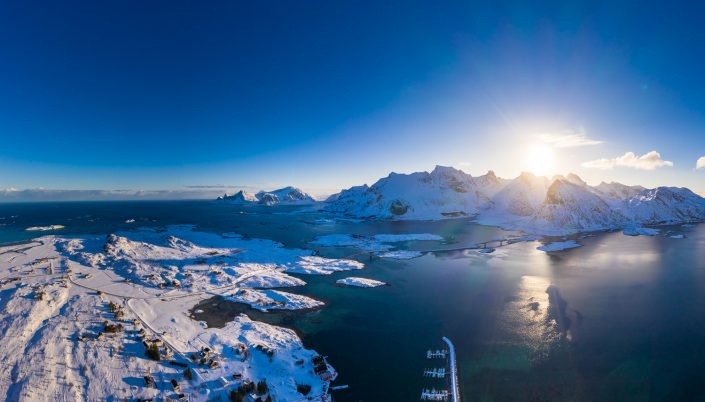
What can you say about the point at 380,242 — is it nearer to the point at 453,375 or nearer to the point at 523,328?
the point at 523,328

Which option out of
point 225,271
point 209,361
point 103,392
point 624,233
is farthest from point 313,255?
point 624,233

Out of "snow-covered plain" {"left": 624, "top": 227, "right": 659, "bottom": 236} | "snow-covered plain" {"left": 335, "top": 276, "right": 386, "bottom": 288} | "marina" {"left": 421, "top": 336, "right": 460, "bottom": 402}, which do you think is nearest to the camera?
"marina" {"left": 421, "top": 336, "right": 460, "bottom": 402}

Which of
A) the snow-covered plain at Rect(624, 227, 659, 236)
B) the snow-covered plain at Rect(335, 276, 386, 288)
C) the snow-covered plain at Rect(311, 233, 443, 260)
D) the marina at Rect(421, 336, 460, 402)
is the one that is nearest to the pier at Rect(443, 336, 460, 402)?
the marina at Rect(421, 336, 460, 402)

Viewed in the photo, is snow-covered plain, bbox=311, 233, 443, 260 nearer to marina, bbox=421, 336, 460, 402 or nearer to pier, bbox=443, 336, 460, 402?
pier, bbox=443, 336, 460, 402

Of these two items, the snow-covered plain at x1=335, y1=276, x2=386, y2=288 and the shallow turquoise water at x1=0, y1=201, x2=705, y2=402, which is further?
the snow-covered plain at x1=335, y1=276, x2=386, y2=288

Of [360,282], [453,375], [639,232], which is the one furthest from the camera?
[639,232]

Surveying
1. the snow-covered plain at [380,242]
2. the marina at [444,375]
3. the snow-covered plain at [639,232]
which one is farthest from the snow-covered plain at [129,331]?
the snow-covered plain at [639,232]

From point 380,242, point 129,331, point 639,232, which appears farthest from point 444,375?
point 639,232
